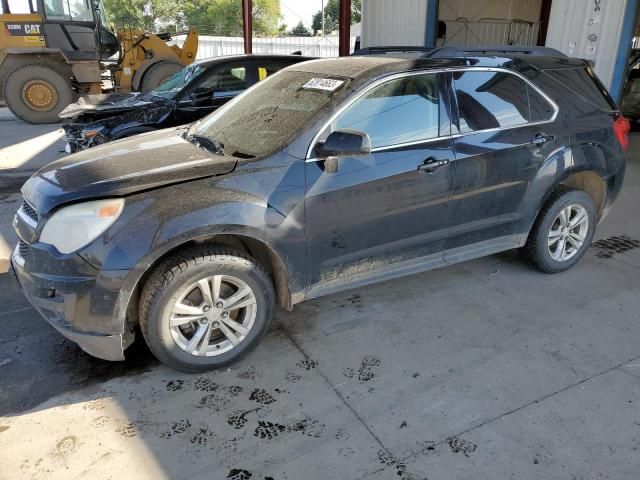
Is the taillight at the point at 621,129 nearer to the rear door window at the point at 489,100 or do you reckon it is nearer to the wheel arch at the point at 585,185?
the wheel arch at the point at 585,185

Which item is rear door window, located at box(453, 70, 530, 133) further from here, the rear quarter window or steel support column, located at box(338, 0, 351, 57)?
steel support column, located at box(338, 0, 351, 57)

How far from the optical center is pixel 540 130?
3.76 meters

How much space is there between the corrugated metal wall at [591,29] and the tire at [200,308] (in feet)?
23.8

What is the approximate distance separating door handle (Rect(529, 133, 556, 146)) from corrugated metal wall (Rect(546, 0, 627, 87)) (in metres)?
5.04

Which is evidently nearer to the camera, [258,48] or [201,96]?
[201,96]

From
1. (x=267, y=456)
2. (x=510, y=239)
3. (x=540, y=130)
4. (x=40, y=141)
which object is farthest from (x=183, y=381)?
(x=40, y=141)

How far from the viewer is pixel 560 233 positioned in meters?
4.14

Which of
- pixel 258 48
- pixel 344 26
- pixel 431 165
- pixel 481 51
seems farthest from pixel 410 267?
pixel 258 48

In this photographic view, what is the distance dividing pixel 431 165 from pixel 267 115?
44.7 inches

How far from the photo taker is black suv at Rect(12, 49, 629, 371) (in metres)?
2.65

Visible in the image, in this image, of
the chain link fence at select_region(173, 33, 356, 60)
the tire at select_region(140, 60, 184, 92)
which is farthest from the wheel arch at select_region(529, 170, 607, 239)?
the chain link fence at select_region(173, 33, 356, 60)

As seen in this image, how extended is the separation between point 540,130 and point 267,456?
2940mm

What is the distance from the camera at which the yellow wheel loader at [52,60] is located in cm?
1195

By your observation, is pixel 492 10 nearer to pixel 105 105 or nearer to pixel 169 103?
pixel 169 103
